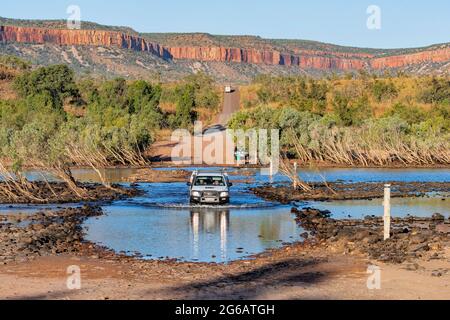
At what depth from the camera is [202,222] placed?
27469 mm

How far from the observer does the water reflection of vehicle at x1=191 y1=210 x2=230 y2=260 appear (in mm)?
22219

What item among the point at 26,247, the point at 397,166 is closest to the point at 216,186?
the point at 26,247

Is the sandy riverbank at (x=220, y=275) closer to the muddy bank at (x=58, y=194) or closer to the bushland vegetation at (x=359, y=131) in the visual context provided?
the muddy bank at (x=58, y=194)

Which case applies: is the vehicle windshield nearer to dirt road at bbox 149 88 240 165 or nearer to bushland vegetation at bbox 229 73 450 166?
bushland vegetation at bbox 229 73 450 166

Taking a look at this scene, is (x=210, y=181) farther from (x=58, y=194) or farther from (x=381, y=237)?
(x=381, y=237)

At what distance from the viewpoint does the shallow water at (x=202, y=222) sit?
2167cm

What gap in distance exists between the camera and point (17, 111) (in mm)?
77875

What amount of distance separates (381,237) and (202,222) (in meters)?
7.71

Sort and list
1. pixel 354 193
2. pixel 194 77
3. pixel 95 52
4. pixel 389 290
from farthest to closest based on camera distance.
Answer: pixel 95 52
pixel 194 77
pixel 354 193
pixel 389 290

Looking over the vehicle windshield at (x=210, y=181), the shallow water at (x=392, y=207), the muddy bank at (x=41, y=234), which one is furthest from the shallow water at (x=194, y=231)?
the shallow water at (x=392, y=207)

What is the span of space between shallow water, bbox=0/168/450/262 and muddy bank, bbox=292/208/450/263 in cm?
93

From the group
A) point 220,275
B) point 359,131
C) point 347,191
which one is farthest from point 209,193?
Result: point 359,131
